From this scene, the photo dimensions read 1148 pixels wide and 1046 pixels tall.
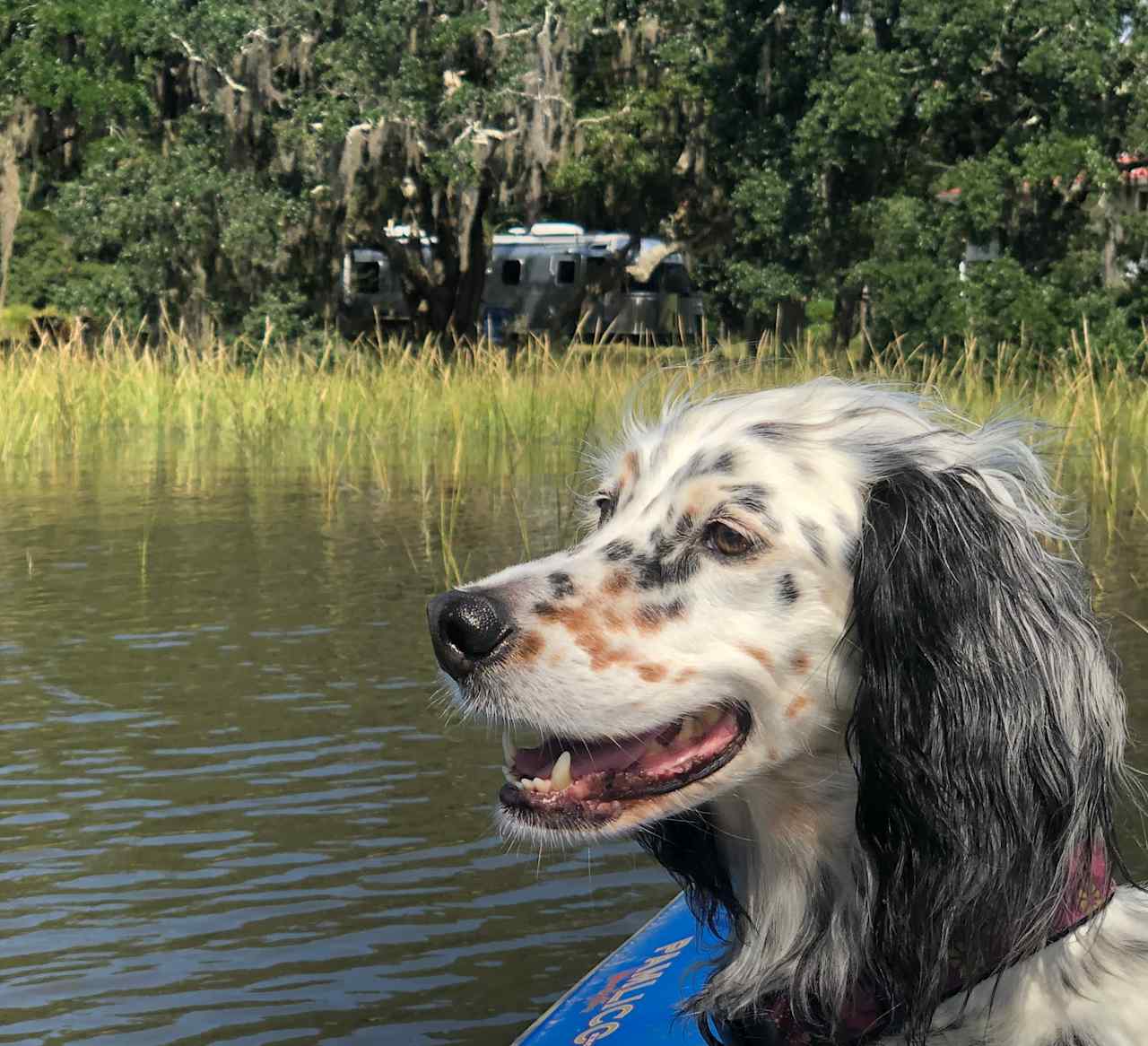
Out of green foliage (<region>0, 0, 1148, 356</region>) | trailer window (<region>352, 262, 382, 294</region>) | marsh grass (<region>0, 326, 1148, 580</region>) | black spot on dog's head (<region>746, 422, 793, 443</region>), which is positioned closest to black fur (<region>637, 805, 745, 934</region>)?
black spot on dog's head (<region>746, 422, 793, 443</region>)

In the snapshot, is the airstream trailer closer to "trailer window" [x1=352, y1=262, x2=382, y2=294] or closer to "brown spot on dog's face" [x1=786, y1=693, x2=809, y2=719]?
"trailer window" [x1=352, y1=262, x2=382, y2=294]

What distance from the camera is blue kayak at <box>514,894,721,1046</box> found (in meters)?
4.32

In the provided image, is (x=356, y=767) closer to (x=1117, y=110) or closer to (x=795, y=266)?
(x=1117, y=110)

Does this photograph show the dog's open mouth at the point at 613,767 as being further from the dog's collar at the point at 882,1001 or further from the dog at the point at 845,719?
the dog's collar at the point at 882,1001

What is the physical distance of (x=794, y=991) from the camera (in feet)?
11.6

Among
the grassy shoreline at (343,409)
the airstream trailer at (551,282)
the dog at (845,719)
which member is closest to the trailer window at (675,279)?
the airstream trailer at (551,282)

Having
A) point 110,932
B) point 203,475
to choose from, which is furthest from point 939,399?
point 203,475

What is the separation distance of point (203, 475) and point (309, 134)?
1490 centimetres

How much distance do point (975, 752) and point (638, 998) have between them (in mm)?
1530

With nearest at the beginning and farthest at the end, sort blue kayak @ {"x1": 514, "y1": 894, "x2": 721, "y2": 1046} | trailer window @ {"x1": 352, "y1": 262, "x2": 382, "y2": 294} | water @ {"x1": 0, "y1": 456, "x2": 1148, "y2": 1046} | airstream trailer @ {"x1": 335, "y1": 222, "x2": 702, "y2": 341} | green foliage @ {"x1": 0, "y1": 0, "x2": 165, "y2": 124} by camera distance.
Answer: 1. blue kayak @ {"x1": 514, "y1": 894, "x2": 721, "y2": 1046}
2. water @ {"x1": 0, "y1": 456, "x2": 1148, "y2": 1046}
3. green foliage @ {"x1": 0, "y1": 0, "x2": 165, "y2": 124}
4. airstream trailer @ {"x1": 335, "y1": 222, "x2": 702, "y2": 341}
5. trailer window @ {"x1": 352, "y1": 262, "x2": 382, "y2": 294}

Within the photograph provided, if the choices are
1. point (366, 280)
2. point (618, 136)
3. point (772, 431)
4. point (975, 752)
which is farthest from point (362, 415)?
point (366, 280)

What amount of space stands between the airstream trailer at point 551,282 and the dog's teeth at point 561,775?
38.4 meters

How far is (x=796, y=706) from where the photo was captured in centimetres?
353

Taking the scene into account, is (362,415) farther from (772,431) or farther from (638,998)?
(772,431)
